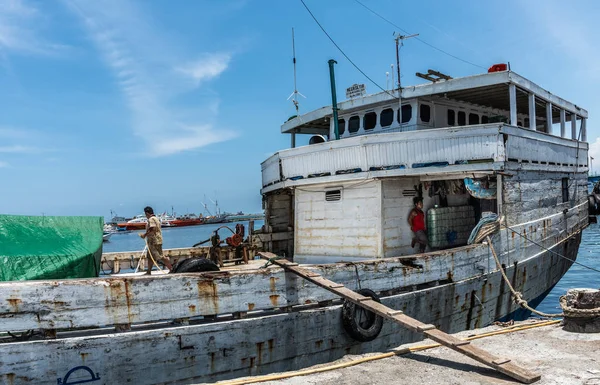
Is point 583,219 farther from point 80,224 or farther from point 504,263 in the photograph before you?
point 80,224

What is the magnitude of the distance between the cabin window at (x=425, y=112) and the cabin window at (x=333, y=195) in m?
3.90

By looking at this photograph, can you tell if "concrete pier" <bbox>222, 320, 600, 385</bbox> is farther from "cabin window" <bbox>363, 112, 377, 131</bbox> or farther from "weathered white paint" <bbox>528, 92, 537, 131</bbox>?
"cabin window" <bbox>363, 112, 377, 131</bbox>

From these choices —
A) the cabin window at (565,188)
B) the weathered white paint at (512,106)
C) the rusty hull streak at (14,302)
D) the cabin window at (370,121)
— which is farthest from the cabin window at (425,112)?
the rusty hull streak at (14,302)

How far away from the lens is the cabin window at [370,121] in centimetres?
1455

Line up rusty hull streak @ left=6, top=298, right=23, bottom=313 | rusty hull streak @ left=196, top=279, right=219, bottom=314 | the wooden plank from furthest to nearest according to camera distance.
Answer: rusty hull streak @ left=196, top=279, right=219, bottom=314 < rusty hull streak @ left=6, top=298, right=23, bottom=313 < the wooden plank

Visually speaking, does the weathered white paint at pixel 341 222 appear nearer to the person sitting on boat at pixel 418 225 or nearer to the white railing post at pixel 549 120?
the person sitting on boat at pixel 418 225

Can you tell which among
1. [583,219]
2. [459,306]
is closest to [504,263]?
[459,306]

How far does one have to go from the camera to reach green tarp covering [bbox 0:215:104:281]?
7238 millimetres

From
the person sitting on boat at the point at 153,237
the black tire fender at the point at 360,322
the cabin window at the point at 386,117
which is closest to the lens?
the black tire fender at the point at 360,322

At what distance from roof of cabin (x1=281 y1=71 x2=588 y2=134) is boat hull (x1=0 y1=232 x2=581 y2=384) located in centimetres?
542

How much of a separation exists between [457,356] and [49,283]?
5.32m

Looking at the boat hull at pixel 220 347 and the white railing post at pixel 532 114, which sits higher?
the white railing post at pixel 532 114

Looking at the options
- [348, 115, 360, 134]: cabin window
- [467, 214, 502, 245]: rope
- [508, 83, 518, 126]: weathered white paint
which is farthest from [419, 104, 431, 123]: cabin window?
[467, 214, 502, 245]: rope

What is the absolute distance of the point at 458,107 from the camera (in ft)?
48.5
